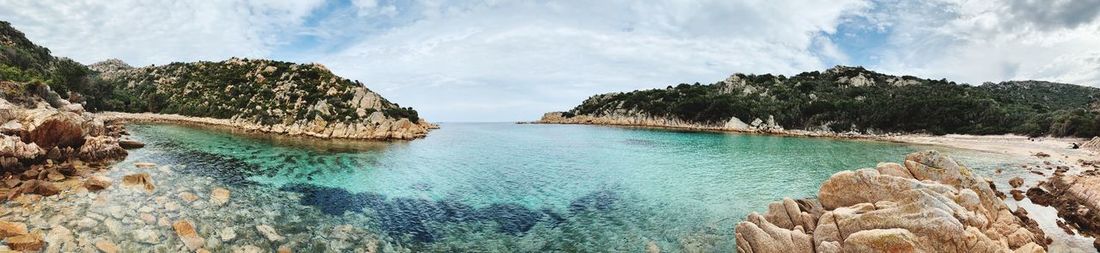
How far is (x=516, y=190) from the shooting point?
81.7ft

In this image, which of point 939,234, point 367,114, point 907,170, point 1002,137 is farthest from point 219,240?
point 1002,137

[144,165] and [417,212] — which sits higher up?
[144,165]

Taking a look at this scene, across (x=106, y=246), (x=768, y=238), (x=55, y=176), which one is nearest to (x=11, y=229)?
(x=106, y=246)

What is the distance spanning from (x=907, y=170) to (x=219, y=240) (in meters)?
23.2

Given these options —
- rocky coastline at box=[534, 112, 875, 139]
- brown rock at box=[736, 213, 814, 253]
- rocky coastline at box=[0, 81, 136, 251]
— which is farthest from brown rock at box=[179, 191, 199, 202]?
rocky coastline at box=[534, 112, 875, 139]

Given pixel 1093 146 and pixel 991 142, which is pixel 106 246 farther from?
pixel 991 142

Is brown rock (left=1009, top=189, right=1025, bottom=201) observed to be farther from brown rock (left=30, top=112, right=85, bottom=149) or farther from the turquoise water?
brown rock (left=30, top=112, right=85, bottom=149)

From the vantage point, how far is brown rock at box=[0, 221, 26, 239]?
1198 cm

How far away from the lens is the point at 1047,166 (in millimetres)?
34625

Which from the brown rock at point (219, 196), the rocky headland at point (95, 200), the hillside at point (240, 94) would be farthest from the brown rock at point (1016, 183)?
the hillside at point (240, 94)

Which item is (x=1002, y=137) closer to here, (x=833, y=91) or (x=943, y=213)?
(x=833, y=91)

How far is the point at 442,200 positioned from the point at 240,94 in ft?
251

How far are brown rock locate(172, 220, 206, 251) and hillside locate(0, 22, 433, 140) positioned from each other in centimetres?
4388

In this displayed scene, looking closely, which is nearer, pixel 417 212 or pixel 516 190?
pixel 417 212
